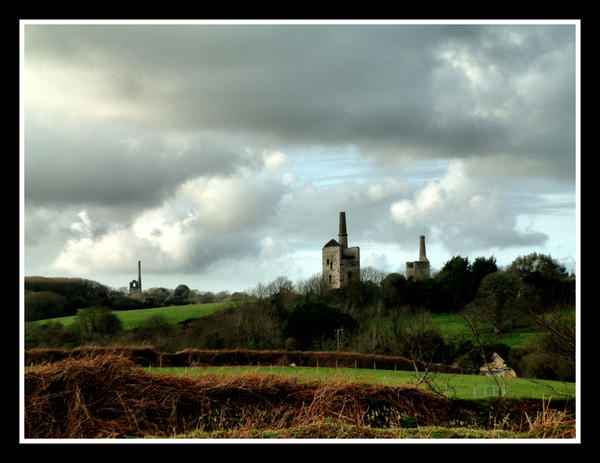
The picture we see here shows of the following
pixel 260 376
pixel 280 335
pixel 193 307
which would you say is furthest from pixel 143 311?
pixel 260 376

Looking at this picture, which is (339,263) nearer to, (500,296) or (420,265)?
(420,265)

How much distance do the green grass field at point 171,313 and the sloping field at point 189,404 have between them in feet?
101

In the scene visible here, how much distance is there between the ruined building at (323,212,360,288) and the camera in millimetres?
54312

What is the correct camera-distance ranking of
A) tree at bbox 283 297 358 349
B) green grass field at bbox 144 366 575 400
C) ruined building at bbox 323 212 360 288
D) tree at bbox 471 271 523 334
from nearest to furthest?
green grass field at bbox 144 366 575 400
tree at bbox 283 297 358 349
tree at bbox 471 271 523 334
ruined building at bbox 323 212 360 288

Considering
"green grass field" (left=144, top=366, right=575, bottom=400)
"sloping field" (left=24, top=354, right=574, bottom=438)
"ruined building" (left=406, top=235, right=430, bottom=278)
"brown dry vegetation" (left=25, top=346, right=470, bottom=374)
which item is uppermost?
"ruined building" (left=406, top=235, right=430, bottom=278)

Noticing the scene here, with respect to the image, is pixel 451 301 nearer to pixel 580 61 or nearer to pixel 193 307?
pixel 193 307

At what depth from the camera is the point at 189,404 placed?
27.1 feet

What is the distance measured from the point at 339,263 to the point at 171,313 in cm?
1901

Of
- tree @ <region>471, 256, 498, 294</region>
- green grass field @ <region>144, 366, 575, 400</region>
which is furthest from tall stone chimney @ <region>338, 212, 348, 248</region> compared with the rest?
green grass field @ <region>144, 366, 575, 400</region>

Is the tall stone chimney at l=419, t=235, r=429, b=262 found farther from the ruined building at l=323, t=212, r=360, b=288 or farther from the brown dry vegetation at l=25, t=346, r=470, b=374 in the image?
the brown dry vegetation at l=25, t=346, r=470, b=374

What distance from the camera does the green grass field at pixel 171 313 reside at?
3931 cm

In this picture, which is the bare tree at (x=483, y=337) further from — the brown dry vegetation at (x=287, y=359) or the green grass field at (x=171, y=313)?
the green grass field at (x=171, y=313)

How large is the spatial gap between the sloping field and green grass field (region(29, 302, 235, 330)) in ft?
101

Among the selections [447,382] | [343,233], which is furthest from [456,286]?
[447,382]
